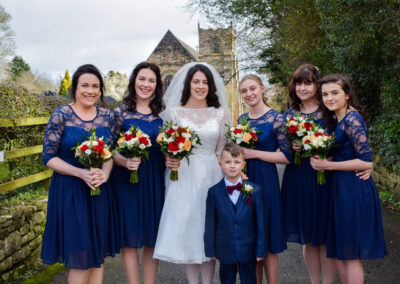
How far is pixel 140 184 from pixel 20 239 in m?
2.25

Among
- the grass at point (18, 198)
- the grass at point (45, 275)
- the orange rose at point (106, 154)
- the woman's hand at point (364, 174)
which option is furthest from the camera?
the grass at point (18, 198)

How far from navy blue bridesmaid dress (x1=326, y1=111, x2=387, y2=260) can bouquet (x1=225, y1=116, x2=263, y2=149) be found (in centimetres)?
90

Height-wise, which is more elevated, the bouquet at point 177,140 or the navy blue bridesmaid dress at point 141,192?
the bouquet at point 177,140

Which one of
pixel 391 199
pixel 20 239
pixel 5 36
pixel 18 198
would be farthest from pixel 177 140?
pixel 5 36

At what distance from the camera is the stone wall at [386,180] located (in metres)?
8.37

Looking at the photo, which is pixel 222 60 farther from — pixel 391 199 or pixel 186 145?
pixel 186 145

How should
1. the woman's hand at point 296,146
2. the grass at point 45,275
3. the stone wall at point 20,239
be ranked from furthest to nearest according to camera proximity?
the grass at point 45,275 → the stone wall at point 20,239 → the woman's hand at point 296,146

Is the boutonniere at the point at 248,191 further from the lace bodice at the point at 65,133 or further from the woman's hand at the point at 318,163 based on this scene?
the lace bodice at the point at 65,133

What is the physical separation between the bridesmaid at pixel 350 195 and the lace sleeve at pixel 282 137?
34 cm

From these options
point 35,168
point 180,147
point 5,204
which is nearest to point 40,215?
point 5,204

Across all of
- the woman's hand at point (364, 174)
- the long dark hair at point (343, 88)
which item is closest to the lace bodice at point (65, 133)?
the long dark hair at point (343, 88)

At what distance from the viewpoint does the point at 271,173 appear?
3.82 m

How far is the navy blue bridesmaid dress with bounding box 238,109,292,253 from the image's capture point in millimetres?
3650

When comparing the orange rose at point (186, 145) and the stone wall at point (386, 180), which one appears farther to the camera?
the stone wall at point (386, 180)
